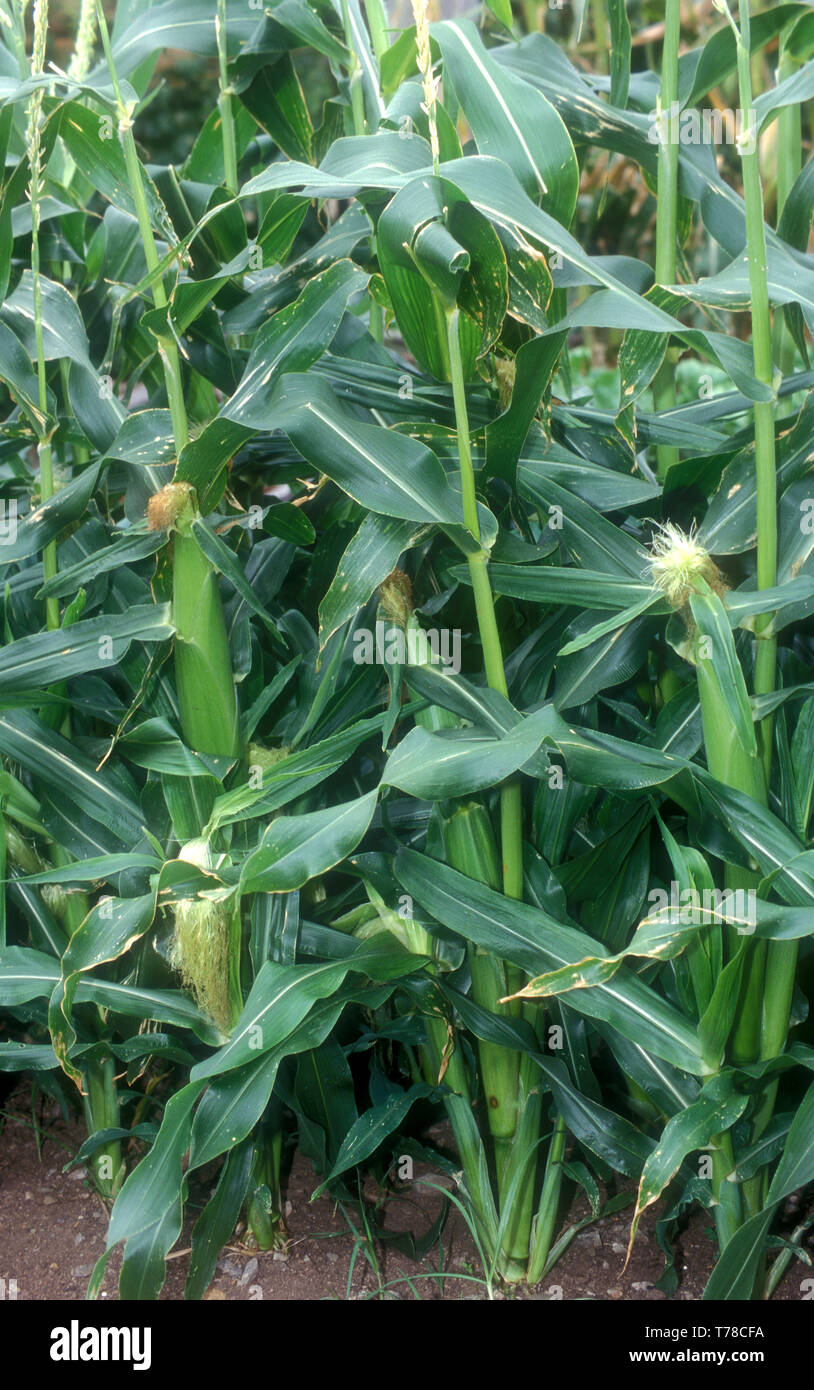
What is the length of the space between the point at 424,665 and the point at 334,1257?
75 cm

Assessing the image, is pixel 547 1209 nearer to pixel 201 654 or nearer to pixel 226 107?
pixel 201 654

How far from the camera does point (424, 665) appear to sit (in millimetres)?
1162

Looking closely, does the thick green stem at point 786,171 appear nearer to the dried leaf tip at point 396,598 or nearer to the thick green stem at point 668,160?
the thick green stem at point 668,160

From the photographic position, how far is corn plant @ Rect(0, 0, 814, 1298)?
1058 mm

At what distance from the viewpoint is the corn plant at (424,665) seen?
106 centimetres

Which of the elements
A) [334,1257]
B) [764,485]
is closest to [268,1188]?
[334,1257]

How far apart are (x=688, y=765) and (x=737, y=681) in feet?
0.31

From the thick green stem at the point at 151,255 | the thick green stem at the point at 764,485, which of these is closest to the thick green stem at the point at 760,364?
the thick green stem at the point at 764,485

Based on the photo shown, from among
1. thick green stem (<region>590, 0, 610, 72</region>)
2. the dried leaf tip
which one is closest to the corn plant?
the dried leaf tip

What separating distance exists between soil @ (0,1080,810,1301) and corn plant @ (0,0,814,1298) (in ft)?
0.13

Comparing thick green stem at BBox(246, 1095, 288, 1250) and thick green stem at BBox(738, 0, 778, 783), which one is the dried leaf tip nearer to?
thick green stem at BBox(738, 0, 778, 783)

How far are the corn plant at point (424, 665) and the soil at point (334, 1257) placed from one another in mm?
41
